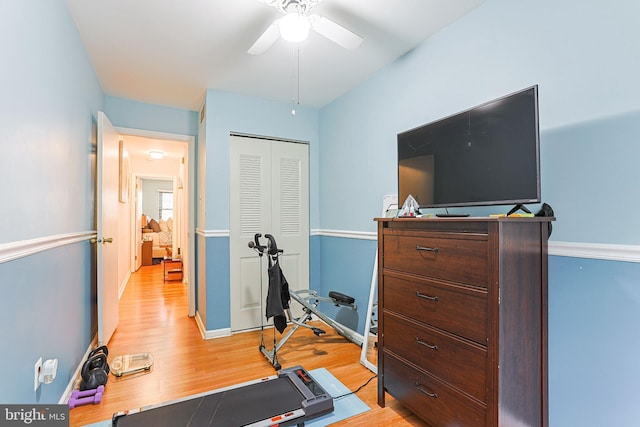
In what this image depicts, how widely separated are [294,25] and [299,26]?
0.03 meters

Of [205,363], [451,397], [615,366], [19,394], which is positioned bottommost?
[205,363]

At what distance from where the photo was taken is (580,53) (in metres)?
1.43

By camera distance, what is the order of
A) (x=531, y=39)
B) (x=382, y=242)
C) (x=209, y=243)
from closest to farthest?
(x=531, y=39)
(x=382, y=242)
(x=209, y=243)

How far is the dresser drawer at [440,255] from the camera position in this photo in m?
1.35

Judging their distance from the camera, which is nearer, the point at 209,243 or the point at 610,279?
the point at 610,279

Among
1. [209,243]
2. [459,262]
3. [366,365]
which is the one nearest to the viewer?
[459,262]

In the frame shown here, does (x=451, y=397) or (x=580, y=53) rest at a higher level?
(x=580, y=53)

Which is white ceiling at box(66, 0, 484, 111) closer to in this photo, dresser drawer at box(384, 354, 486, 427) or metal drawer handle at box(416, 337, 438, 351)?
metal drawer handle at box(416, 337, 438, 351)

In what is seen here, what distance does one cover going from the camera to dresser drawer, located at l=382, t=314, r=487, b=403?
1.34m

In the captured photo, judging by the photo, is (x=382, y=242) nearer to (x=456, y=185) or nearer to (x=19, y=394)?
(x=456, y=185)

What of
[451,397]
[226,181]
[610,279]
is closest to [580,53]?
[610,279]

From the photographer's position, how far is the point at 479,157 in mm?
1593

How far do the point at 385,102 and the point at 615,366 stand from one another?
2.21 m

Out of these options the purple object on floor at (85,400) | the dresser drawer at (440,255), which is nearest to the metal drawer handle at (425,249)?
the dresser drawer at (440,255)
